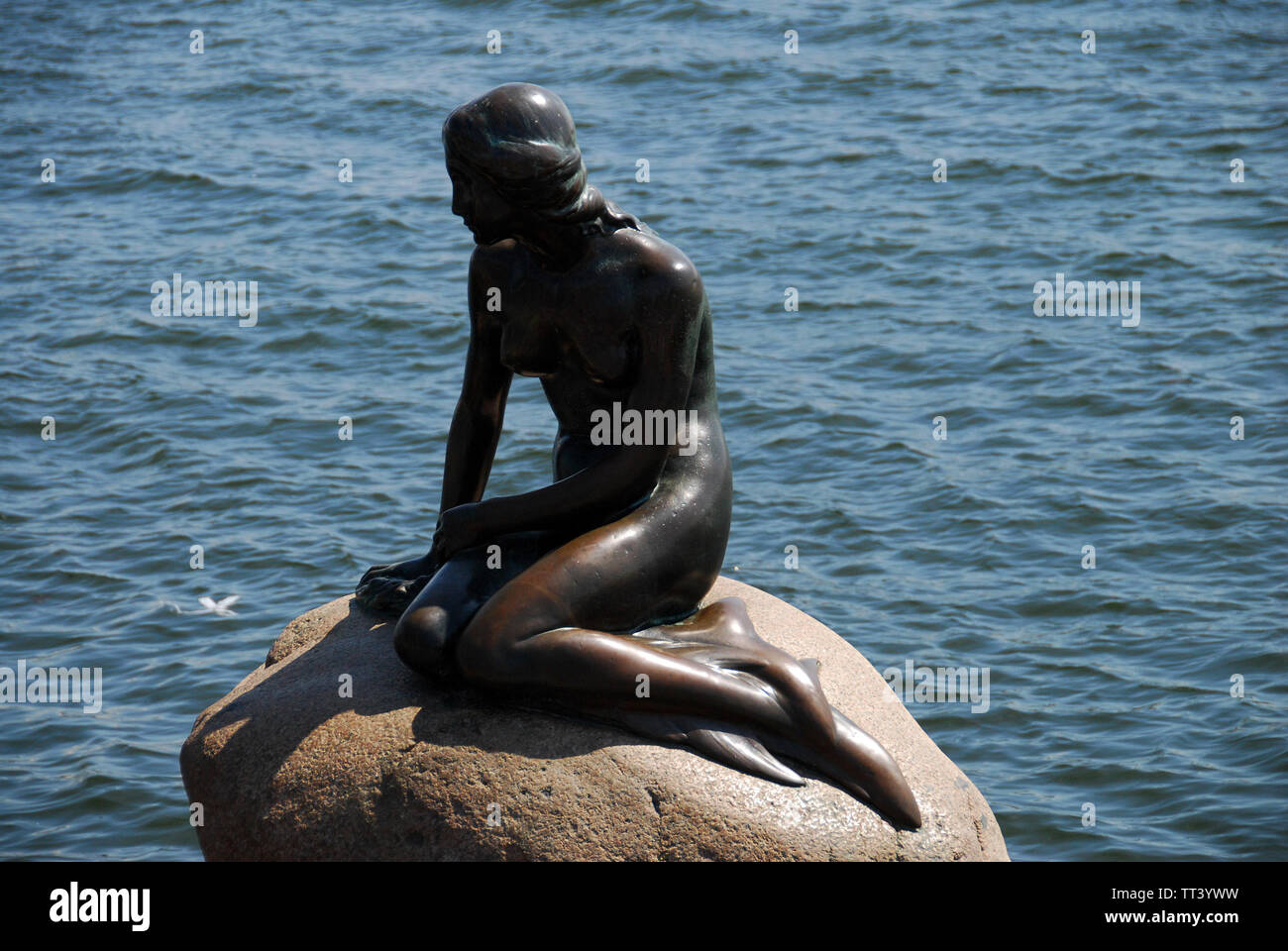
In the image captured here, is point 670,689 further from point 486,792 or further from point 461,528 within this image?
point 461,528

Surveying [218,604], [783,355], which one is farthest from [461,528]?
[783,355]

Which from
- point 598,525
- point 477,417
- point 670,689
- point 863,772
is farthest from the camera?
point 477,417

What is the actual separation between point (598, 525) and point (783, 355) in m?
6.62

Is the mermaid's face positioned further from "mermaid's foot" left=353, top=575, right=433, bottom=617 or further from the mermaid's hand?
"mermaid's foot" left=353, top=575, right=433, bottom=617

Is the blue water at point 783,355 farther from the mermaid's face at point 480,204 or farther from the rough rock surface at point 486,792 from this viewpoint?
the mermaid's face at point 480,204

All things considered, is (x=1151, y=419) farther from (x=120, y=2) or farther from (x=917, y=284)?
(x=120, y=2)

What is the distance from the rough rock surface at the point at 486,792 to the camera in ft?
16.5

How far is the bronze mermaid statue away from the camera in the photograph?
5195 millimetres

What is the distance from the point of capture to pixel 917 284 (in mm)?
12828

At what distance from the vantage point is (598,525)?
5.58 m

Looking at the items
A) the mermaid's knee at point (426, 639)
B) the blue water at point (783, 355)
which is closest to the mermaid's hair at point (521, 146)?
the mermaid's knee at point (426, 639)

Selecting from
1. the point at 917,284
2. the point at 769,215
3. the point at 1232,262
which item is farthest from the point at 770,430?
the point at 1232,262

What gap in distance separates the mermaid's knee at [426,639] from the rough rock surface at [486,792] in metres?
0.12

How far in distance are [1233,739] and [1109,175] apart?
7478 mm
